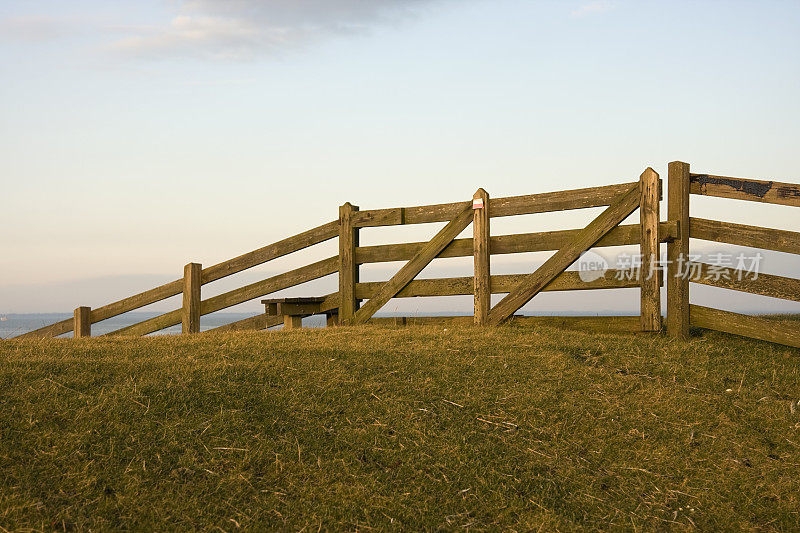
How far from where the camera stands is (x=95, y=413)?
21.0ft

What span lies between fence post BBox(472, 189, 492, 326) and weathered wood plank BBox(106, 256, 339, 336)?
298 centimetres

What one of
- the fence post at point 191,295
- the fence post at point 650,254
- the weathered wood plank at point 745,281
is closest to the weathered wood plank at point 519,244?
the fence post at point 650,254

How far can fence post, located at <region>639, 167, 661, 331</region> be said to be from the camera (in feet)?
32.8

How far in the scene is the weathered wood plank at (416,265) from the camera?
455 inches

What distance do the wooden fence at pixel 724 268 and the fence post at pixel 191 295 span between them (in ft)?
29.4

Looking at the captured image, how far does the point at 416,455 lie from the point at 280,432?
127 centimetres

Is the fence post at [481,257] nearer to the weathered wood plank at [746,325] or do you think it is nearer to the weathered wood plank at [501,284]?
the weathered wood plank at [501,284]

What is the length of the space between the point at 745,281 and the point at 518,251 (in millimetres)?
3305

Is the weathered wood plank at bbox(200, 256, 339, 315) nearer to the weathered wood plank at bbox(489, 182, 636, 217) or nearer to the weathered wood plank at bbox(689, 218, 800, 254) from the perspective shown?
the weathered wood plank at bbox(489, 182, 636, 217)

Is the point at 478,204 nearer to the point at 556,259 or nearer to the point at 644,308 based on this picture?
the point at 556,259

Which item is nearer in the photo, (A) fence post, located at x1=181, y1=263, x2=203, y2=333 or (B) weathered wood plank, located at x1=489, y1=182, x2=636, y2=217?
(B) weathered wood plank, located at x1=489, y1=182, x2=636, y2=217

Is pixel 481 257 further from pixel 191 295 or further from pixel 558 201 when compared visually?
pixel 191 295

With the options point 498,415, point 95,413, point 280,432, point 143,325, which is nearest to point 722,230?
point 498,415

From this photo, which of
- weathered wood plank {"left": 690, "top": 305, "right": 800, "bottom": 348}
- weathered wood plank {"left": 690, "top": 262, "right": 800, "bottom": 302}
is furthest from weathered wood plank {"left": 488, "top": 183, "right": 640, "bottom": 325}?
weathered wood plank {"left": 690, "top": 305, "right": 800, "bottom": 348}
